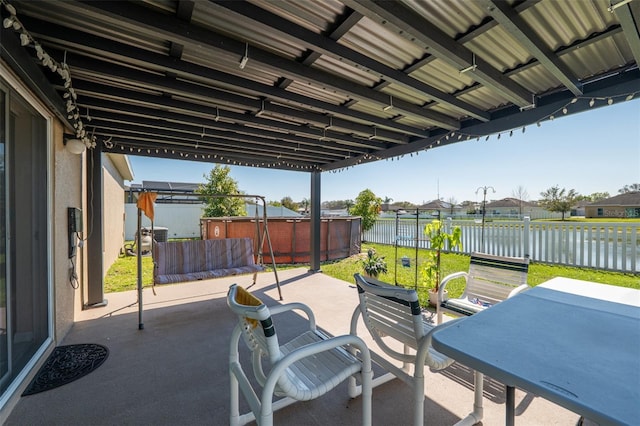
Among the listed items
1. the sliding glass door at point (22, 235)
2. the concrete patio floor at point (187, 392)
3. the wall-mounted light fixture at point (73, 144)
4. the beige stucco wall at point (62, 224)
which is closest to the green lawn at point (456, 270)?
the concrete patio floor at point (187, 392)

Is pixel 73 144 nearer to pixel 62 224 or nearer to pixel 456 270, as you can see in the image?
pixel 62 224

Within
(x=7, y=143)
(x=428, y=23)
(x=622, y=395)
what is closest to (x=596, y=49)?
(x=428, y=23)

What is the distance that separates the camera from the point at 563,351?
1.04 m

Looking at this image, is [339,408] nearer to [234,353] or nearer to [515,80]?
[234,353]

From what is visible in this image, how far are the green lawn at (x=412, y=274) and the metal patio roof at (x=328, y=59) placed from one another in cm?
286

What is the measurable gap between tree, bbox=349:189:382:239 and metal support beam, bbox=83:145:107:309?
7.70 meters

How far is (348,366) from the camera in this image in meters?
1.56

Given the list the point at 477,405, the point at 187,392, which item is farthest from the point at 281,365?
the point at 477,405

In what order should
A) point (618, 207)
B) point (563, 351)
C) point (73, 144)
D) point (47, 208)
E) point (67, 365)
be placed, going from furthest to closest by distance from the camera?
point (618, 207) → point (73, 144) → point (47, 208) → point (67, 365) → point (563, 351)

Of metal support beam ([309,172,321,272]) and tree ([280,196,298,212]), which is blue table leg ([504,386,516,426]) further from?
tree ([280,196,298,212])

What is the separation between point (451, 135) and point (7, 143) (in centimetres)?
431

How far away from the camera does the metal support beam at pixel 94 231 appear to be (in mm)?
3824

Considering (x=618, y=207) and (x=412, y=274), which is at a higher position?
(x=618, y=207)

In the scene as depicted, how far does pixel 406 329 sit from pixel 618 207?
7360 millimetres
